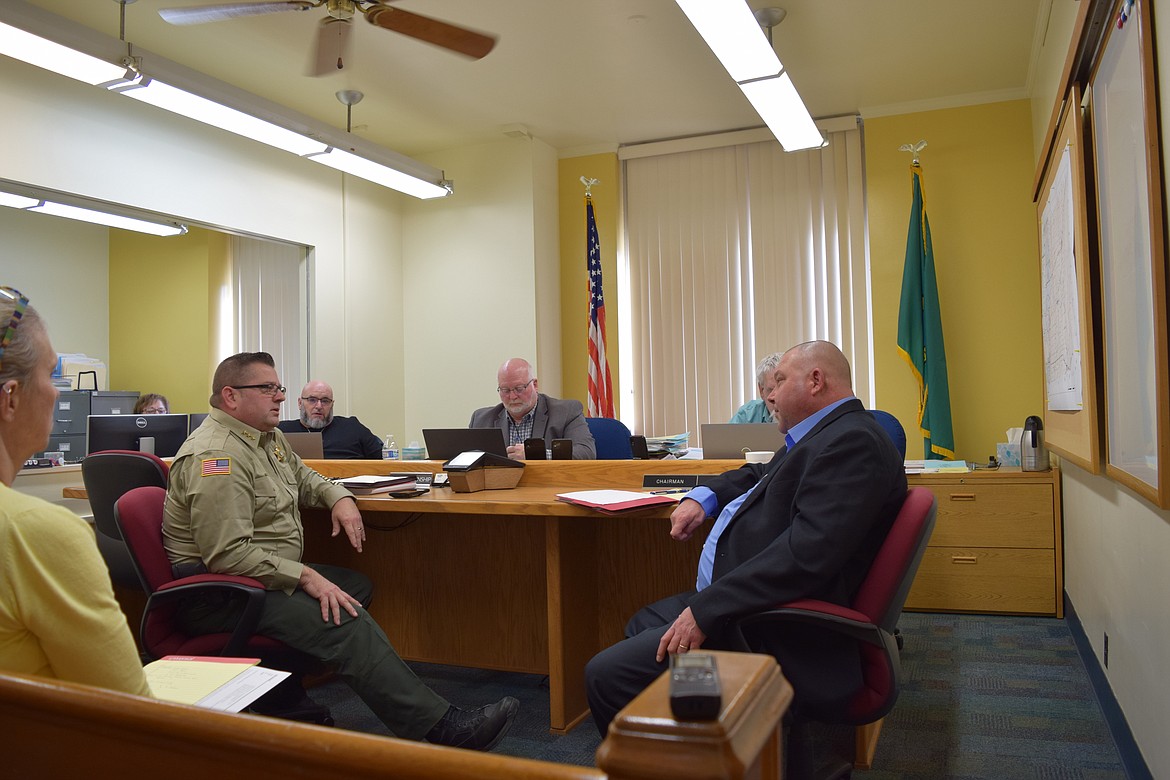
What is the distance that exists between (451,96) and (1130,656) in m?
4.76

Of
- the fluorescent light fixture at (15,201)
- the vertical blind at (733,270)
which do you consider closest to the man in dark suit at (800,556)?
the fluorescent light fixture at (15,201)

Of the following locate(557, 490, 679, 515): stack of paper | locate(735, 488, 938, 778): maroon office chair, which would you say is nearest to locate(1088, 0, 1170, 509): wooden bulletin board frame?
A: locate(735, 488, 938, 778): maroon office chair

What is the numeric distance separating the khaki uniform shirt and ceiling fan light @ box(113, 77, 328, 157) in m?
2.09

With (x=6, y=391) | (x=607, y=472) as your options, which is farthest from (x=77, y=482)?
(x=6, y=391)

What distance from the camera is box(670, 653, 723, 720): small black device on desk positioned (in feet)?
1.98

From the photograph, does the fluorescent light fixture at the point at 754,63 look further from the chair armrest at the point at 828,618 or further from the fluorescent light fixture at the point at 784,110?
the chair armrest at the point at 828,618

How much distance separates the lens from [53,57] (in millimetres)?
3559

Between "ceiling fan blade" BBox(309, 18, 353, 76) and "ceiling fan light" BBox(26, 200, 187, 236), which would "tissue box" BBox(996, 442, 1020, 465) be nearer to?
"ceiling fan blade" BBox(309, 18, 353, 76)

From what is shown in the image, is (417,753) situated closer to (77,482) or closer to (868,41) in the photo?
(77,482)

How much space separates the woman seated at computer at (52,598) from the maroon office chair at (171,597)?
1.30 metres

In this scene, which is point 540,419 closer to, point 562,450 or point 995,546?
point 562,450

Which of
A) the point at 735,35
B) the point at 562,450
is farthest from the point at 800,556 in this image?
the point at 735,35

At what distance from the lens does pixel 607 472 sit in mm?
3201

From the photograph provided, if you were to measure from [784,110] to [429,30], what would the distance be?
2.34 metres
